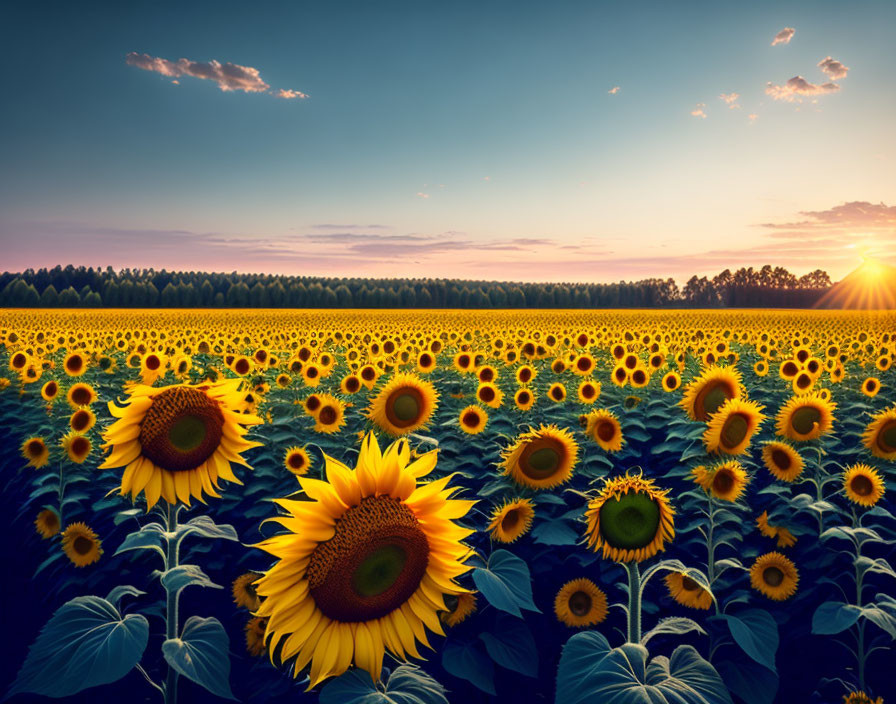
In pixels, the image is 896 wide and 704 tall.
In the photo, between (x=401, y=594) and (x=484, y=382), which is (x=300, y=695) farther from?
(x=484, y=382)

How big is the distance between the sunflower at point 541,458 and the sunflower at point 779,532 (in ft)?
6.45

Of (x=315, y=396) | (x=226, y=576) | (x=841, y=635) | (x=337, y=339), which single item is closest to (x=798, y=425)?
(x=841, y=635)

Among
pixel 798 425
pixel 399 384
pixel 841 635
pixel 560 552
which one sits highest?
pixel 399 384

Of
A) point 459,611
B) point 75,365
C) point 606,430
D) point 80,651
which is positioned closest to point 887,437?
point 606,430

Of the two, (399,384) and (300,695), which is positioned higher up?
(399,384)

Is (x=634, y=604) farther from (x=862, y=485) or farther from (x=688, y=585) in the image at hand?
(x=862, y=485)

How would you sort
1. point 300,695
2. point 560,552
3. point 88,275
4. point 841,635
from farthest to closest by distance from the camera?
point 88,275, point 560,552, point 841,635, point 300,695

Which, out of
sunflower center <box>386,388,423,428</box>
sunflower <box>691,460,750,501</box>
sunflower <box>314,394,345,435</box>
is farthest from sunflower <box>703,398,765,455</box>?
sunflower <box>314,394,345,435</box>

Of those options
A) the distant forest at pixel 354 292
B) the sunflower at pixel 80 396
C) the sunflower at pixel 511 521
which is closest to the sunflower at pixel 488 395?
the sunflower at pixel 511 521

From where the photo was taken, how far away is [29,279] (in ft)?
284

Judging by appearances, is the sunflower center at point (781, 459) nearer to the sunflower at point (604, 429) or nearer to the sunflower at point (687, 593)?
the sunflower at point (604, 429)

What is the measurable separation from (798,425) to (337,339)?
35.6ft

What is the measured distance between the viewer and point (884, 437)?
18.0 feet

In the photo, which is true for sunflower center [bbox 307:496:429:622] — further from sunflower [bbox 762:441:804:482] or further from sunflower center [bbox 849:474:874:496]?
sunflower center [bbox 849:474:874:496]
